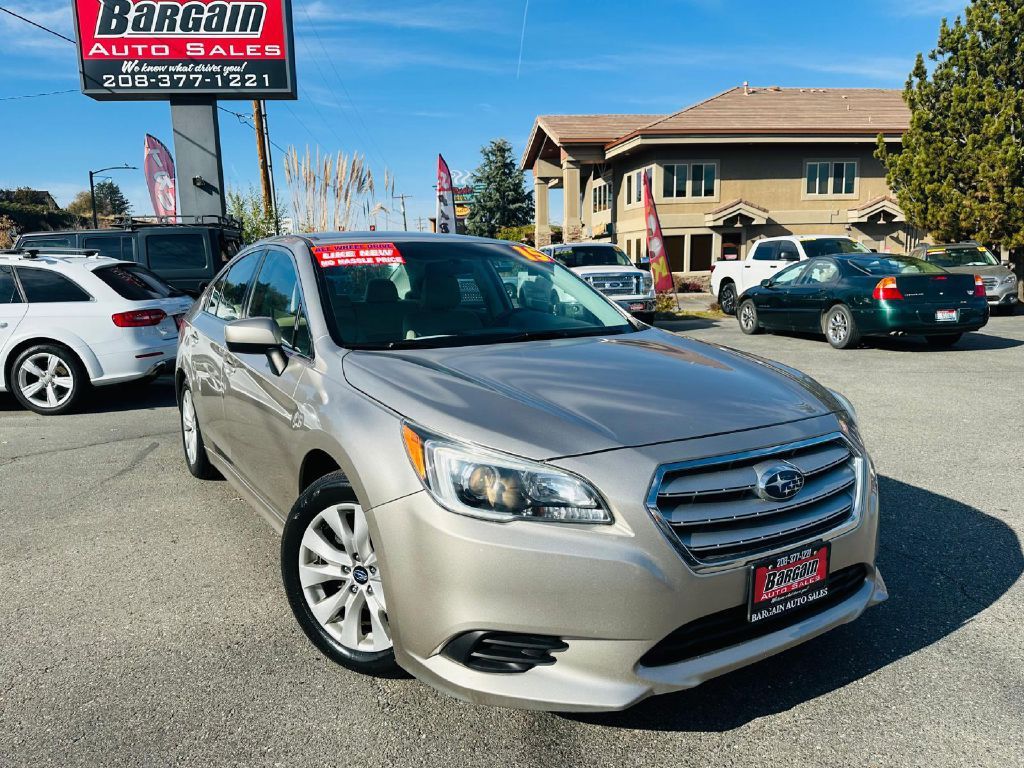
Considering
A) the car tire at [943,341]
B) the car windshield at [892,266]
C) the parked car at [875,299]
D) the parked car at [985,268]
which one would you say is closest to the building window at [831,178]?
the parked car at [985,268]

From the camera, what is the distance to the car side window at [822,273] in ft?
39.6

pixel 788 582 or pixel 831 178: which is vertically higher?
pixel 831 178

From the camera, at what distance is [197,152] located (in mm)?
18922

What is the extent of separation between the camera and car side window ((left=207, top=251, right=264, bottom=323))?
443 cm

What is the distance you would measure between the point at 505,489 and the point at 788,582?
94 centimetres

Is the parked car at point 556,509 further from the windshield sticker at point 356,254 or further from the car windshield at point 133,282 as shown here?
the car windshield at point 133,282

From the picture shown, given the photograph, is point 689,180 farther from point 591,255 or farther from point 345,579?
point 345,579

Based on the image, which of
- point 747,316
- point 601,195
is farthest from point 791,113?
point 747,316

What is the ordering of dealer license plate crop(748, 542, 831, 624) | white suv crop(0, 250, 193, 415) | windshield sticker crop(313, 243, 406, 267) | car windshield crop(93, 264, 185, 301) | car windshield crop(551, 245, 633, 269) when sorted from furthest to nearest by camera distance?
1. car windshield crop(551, 245, 633, 269)
2. car windshield crop(93, 264, 185, 301)
3. white suv crop(0, 250, 193, 415)
4. windshield sticker crop(313, 243, 406, 267)
5. dealer license plate crop(748, 542, 831, 624)

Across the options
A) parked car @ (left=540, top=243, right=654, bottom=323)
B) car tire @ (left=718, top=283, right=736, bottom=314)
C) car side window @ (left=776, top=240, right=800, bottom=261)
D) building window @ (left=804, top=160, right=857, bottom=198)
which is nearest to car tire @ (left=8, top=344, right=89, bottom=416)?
parked car @ (left=540, top=243, right=654, bottom=323)

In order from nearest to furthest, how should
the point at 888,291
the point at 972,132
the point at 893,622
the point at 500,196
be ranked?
the point at 893,622 → the point at 888,291 → the point at 972,132 → the point at 500,196

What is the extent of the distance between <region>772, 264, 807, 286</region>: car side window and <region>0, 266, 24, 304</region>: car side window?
10927mm

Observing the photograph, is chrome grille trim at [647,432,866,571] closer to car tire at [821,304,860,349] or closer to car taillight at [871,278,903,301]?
car taillight at [871,278,903,301]

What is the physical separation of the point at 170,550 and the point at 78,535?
0.68 meters
